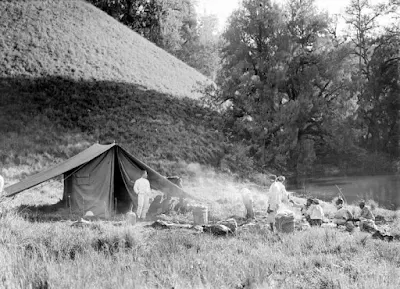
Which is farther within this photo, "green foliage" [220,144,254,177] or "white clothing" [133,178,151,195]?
"green foliage" [220,144,254,177]

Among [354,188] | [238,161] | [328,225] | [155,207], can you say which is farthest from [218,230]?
[238,161]

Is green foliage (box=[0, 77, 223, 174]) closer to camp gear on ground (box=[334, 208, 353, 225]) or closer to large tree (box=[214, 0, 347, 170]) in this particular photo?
large tree (box=[214, 0, 347, 170])

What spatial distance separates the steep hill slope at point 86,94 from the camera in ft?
85.2

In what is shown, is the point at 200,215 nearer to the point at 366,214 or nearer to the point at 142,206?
the point at 142,206

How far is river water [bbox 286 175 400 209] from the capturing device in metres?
21.8

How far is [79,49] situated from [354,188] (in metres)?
24.0

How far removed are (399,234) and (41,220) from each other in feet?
28.1

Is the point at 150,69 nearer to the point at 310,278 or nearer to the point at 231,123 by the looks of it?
the point at 231,123

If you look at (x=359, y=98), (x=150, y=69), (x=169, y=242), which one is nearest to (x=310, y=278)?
(x=169, y=242)

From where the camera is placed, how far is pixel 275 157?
2948cm

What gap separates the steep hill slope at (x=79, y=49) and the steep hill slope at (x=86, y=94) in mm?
87

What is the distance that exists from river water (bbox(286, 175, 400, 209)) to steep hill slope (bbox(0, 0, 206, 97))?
1384cm

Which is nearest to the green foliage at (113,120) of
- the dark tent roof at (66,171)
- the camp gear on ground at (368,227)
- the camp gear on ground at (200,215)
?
the dark tent roof at (66,171)

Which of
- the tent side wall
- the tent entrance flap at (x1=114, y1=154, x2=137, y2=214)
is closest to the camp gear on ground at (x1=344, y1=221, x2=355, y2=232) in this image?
the tent side wall
